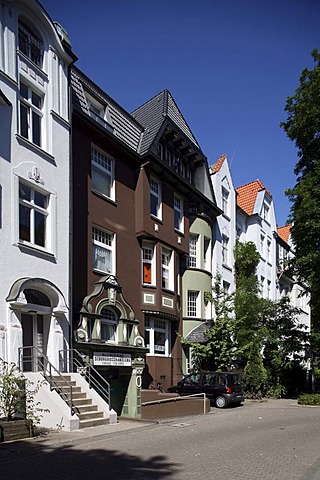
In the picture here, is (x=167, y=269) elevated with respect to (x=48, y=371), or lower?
elevated

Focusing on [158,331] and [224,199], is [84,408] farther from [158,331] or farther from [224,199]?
[224,199]

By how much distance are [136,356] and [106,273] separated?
3407mm

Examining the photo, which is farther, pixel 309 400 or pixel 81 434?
pixel 309 400

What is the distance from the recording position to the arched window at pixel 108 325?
19.0m

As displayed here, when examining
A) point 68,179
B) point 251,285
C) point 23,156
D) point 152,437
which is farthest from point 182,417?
point 251,285

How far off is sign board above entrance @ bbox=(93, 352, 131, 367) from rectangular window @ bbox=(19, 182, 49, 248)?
4409mm

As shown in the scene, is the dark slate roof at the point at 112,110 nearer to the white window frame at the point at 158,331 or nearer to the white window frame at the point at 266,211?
the white window frame at the point at 158,331

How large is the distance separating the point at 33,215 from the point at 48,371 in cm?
465

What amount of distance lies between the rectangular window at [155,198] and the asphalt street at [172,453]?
10.4m

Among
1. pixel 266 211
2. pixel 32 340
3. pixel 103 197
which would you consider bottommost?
pixel 32 340

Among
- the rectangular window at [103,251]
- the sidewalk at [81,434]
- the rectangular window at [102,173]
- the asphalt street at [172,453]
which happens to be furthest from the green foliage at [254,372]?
the sidewalk at [81,434]

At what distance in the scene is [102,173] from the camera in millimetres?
20438

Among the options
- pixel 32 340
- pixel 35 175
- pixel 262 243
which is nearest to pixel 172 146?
pixel 35 175

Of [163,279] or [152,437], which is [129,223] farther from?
[152,437]
